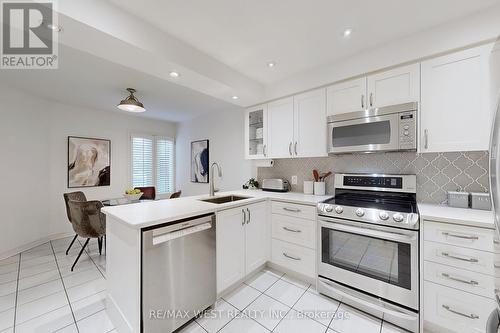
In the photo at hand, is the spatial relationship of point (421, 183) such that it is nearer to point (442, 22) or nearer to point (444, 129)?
point (444, 129)

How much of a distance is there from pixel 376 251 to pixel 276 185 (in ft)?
4.91

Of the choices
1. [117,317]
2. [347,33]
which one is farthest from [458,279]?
[117,317]

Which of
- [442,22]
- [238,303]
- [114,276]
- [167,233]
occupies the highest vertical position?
[442,22]

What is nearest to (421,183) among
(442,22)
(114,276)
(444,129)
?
(444,129)

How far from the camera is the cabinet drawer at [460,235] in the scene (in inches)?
52.6

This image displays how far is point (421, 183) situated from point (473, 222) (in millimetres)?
753

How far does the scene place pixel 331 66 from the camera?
2301mm

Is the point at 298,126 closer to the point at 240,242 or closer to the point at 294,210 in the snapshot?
the point at 294,210

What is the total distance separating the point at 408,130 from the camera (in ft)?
6.03

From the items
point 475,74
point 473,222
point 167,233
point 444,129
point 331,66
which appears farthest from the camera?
point 331,66

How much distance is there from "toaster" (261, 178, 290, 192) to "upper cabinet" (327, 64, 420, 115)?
116 cm

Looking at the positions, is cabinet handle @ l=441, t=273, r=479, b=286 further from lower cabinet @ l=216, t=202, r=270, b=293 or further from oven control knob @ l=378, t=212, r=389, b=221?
lower cabinet @ l=216, t=202, r=270, b=293

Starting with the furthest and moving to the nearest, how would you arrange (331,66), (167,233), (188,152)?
(188,152)
(331,66)
(167,233)

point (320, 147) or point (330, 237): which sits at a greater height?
point (320, 147)
